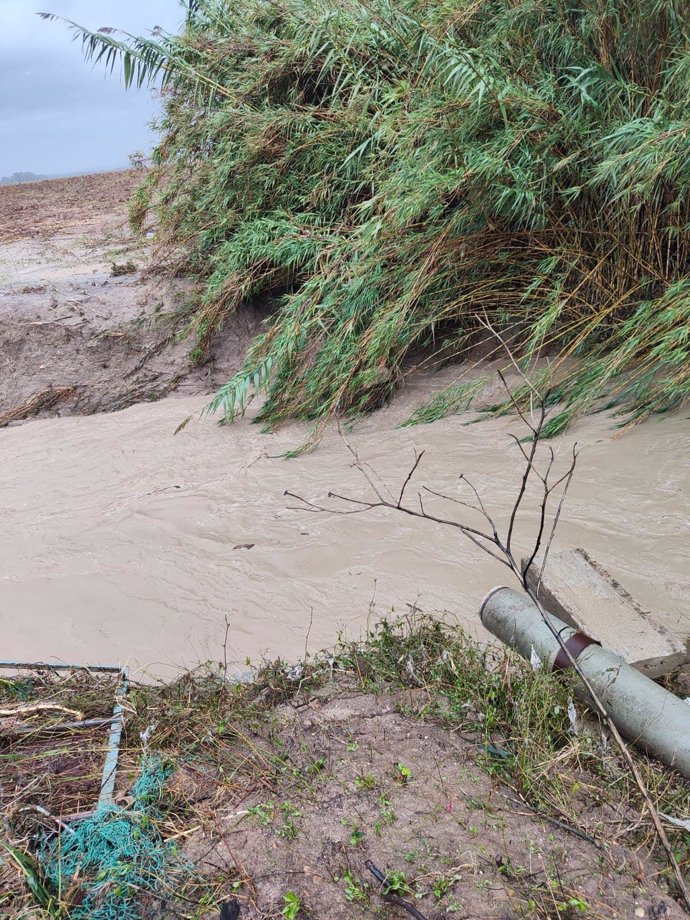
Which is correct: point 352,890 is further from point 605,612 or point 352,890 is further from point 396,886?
point 605,612

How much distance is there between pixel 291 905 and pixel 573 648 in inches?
44.7

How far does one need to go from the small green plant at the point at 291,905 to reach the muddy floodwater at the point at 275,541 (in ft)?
3.93

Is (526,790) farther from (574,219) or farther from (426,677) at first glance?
(574,219)

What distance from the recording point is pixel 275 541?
371cm

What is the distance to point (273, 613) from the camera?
314cm

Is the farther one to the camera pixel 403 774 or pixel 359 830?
pixel 403 774

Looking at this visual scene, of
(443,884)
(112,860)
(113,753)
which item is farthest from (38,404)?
(443,884)

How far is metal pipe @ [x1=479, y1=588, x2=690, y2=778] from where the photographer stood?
2.06 metres

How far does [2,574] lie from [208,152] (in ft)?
14.3

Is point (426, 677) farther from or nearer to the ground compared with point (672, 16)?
nearer to the ground

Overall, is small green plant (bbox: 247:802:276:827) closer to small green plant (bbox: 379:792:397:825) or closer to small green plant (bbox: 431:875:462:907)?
small green plant (bbox: 379:792:397:825)

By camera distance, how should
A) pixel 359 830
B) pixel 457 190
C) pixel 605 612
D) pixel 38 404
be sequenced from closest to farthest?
pixel 359 830 → pixel 605 612 → pixel 457 190 → pixel 38 404

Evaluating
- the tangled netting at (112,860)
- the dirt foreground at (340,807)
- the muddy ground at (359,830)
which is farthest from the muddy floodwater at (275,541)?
the tangled netting at (112,860)

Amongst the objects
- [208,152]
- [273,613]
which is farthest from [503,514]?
[208,152]
